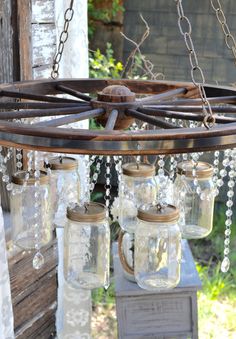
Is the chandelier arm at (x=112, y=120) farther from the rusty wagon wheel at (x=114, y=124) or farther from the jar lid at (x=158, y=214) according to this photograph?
the jar lid at (x=158, y=214)

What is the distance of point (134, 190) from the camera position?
4.34 feet

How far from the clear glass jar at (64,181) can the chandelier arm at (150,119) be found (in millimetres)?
354

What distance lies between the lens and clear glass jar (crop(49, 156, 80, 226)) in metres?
1.30

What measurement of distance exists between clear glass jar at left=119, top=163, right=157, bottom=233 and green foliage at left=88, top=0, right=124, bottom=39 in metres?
2.49

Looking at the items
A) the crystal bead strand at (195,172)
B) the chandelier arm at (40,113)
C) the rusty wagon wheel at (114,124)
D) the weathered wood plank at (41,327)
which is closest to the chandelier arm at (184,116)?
the rusty wagon wheel at (114,124)

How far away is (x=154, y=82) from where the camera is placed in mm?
1336

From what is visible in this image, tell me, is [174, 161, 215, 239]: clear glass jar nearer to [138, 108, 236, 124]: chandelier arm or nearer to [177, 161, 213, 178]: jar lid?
[177, 161, 213, 178]: jar lid

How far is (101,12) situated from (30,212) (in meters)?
2.58

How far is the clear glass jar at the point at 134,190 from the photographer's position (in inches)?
51.0

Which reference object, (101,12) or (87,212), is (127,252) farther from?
(101,12)

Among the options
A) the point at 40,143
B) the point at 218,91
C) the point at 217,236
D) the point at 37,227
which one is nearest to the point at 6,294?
the point at 37,227

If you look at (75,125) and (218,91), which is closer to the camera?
(218,91)

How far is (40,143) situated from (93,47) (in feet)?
10.5

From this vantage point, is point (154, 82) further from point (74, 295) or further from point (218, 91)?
point (74, 295)
